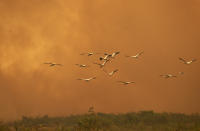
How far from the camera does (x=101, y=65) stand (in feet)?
91.8

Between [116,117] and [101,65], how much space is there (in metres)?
49.1

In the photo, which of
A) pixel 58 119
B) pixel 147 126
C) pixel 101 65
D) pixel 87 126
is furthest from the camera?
pixel 58 119

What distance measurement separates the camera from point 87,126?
5109 centimetres

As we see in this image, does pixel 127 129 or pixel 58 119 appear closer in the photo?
pixel 127 129

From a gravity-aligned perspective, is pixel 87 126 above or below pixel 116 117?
below

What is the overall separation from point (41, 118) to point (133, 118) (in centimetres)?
1513

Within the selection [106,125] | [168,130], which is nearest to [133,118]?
[106,125]

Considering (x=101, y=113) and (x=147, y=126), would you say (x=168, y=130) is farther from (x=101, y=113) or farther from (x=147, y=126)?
(x=101, y=113)

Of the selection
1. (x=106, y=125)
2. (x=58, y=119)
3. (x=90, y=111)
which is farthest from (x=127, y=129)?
(x=58, y=119)

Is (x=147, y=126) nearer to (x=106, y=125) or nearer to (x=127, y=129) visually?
(x=127, y=129)

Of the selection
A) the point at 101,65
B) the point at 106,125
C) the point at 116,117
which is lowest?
the point at 101,65

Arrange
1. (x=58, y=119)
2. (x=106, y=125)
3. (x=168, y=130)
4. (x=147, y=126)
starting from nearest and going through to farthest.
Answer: (x=168, y=130), (x=106, y=125), (x=147, y=126), (x=58, y=119)

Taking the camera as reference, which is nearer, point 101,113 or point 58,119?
point 58,119

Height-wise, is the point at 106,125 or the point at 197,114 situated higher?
the point at 197,114
